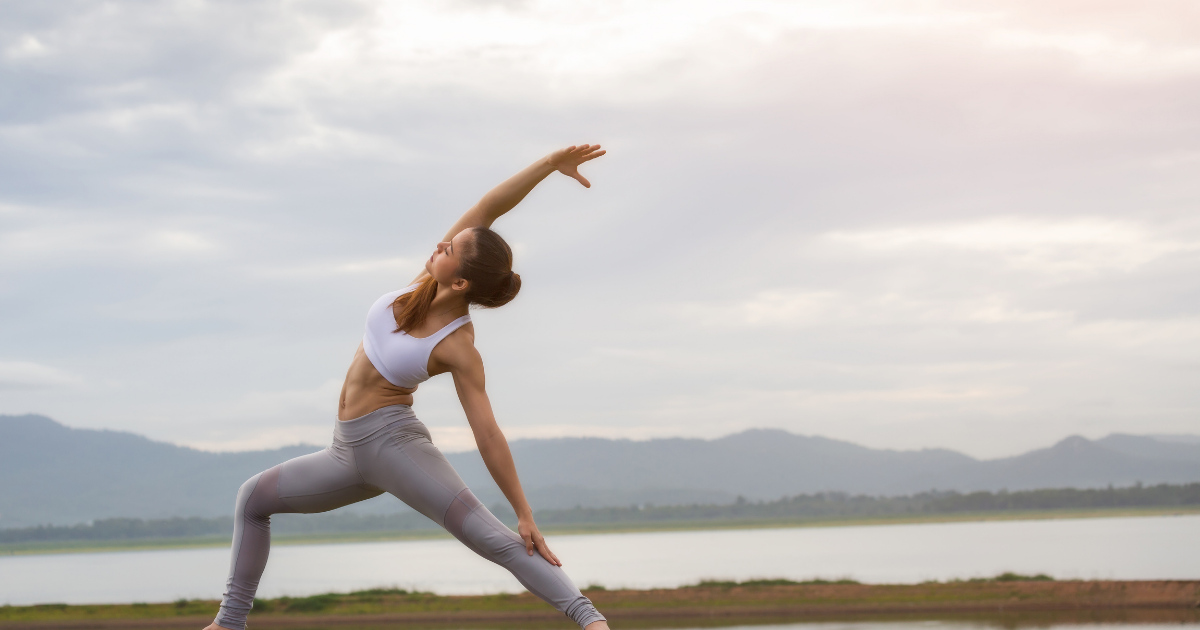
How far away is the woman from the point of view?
370cm

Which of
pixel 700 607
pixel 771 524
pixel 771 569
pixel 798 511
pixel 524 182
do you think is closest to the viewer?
pixel 524 182

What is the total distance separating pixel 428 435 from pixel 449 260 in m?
0.71

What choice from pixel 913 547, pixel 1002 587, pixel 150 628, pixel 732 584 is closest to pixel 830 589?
pixel 732 584

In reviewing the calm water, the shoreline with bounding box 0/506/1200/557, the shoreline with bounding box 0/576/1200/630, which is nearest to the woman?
the shoreline with bounding box 0/576/1200/630

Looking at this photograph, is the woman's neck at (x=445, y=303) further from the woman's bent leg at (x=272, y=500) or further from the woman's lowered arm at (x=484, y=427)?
the woman's bent leg at (x=272, y=500)

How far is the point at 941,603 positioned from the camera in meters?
23.1

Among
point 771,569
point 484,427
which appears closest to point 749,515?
point 771,569

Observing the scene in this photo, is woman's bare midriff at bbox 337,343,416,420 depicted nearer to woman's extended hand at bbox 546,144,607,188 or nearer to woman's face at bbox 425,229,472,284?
woman's face at bbox 425,229,472,284

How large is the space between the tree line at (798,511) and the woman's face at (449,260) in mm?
147951

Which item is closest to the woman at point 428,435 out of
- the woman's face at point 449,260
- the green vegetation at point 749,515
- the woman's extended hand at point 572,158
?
the woman's face at point 449,260

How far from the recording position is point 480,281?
3691 millimetres

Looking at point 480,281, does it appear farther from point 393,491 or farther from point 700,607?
point 700,607

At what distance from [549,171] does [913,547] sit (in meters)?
64.9

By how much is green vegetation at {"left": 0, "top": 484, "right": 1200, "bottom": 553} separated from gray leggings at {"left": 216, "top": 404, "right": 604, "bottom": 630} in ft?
441
